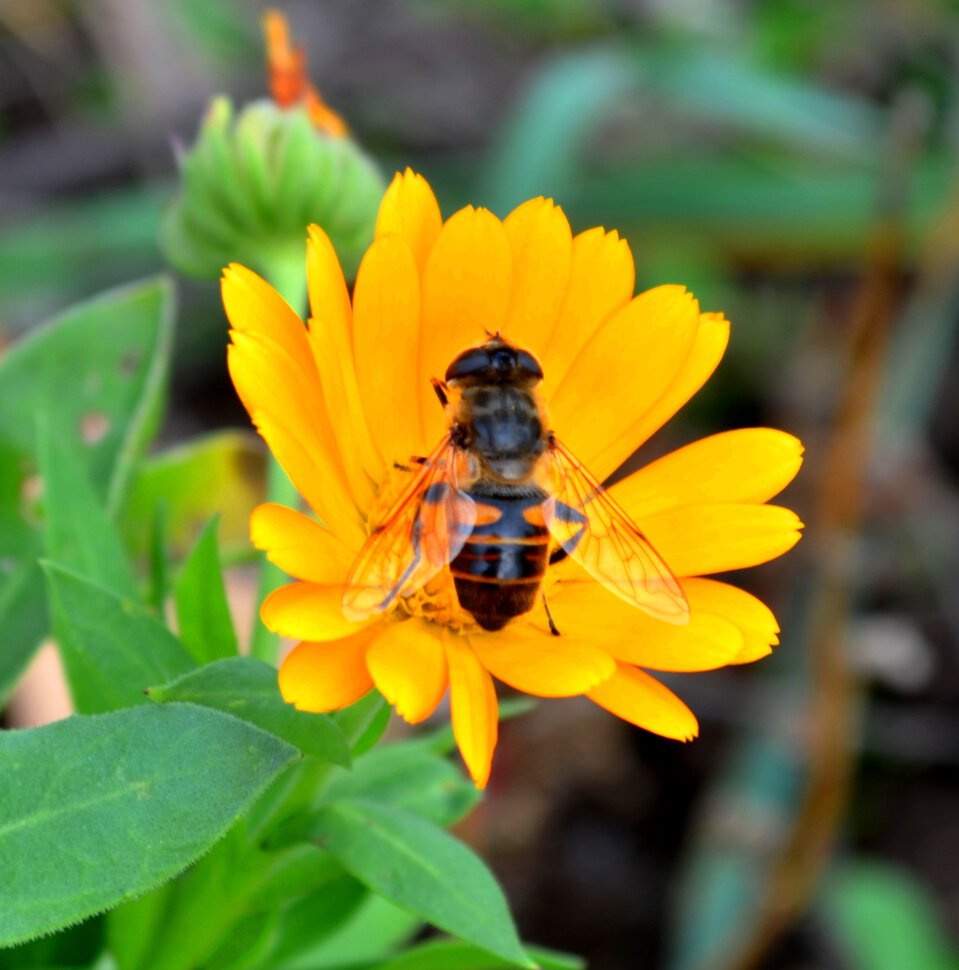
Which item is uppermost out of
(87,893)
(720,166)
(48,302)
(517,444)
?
(720,166)

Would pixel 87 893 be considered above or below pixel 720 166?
below

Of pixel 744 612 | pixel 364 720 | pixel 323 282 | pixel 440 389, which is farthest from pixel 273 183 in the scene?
pixel 744 612

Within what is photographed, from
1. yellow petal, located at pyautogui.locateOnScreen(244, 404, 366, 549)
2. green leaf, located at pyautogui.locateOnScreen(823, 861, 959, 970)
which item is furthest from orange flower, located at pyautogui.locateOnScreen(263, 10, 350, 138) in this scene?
green leaf, located at pyautogui.locateOnScreen(823, 861, 959, 970)

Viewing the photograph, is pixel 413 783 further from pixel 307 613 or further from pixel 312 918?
pixel 307 613

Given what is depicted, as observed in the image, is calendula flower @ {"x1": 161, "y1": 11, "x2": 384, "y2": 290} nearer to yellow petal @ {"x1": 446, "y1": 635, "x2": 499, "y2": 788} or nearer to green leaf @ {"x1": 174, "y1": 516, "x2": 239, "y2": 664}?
green leaf @ {"x1": 174, "y1": 516, "x2": 239, "y2": 664}

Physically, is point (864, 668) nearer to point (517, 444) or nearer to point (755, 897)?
point (755, 897)

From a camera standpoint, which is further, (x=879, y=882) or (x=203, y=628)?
(x=879, y=882)

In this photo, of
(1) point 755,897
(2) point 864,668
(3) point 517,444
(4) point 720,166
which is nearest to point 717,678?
(2) point 864,668

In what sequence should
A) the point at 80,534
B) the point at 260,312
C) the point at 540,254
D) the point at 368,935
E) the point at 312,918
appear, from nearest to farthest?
1. the point at 260,312
2. the point at 540,254
3. the point at 80,534
4. the point at 312,918
5. the point at 368,935

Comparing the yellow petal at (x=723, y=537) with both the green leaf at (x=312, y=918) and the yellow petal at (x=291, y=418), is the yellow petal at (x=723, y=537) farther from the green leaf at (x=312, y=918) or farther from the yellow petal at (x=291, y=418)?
the green leaf at (x=312, y=918)
